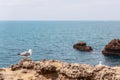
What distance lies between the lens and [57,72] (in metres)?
20.4

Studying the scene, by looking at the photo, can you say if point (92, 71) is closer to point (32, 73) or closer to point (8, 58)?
point (32, 73)

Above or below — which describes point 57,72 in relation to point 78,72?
below

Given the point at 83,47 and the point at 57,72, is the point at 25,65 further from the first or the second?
the point at 83,47

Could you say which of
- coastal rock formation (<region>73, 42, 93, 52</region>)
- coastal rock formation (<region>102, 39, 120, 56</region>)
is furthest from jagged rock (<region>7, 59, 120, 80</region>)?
coastal rock formation (<region>73, 42, 93, 52</region>)

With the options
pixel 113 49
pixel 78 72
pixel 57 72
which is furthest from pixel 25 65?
pixel 113 49

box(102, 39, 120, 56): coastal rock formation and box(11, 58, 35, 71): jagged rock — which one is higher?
box(11, 58, 35, 71): jagged rock

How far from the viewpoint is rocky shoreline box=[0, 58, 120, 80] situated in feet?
59.0

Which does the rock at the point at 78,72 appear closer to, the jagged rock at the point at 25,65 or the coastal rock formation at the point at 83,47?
the jagged rock at the point at 25,65

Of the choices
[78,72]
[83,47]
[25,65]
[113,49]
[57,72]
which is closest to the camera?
[78,72]

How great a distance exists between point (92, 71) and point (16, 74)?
6.07 m

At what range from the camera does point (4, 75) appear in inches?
827

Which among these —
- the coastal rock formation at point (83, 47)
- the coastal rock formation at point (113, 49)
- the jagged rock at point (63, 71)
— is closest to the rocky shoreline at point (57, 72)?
the jagged rock at point (63, 71)

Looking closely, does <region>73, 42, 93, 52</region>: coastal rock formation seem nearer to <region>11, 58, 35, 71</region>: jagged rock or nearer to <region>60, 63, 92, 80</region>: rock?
<region>11, 58, 35, 71</region>: jagged rock

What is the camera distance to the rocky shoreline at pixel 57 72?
1797cm
